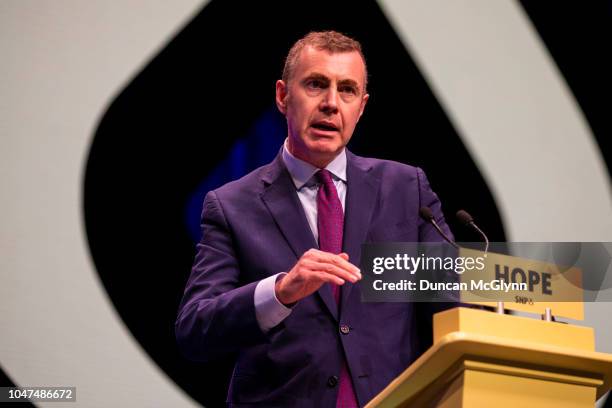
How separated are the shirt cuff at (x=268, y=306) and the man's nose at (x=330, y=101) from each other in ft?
2.34

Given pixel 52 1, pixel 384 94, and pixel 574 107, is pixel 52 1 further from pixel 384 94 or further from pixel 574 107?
pixel 574 107

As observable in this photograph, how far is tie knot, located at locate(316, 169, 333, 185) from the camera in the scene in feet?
7.57

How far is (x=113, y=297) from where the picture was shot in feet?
9.67

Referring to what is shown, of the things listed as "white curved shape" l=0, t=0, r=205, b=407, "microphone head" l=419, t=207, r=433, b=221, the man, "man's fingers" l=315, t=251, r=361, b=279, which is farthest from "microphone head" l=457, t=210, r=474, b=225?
"white curved shape" l=0, t=0, r=205, b=407

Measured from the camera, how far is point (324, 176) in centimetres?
232

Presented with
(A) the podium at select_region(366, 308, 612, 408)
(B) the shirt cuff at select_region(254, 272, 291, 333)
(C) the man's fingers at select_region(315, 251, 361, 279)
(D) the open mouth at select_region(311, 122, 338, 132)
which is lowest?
(A) the podium at select_region(366, 308, 612, 408)

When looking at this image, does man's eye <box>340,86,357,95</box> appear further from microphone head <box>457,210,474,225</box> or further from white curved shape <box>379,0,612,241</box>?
white curved shape <box>379,0,612,241</box>

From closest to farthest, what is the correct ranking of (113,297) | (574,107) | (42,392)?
(42,392), (113,297), (574,107)

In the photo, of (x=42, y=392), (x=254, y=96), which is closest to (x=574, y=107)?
(x=254, y=96)

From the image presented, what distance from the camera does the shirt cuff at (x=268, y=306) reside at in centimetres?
182

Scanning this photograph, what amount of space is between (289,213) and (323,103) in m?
0.39

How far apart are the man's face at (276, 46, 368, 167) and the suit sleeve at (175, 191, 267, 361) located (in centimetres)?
34

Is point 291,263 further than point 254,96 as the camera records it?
No

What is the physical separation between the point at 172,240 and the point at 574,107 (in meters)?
1.96
